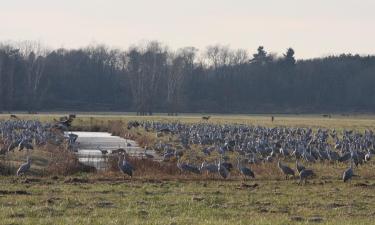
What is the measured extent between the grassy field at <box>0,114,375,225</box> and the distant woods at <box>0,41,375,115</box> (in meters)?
95.1

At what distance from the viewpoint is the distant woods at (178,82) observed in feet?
412

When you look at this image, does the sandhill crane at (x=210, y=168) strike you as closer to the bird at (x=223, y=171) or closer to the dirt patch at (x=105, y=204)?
the bird at (x=223, y=171)

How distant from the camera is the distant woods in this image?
126 metres

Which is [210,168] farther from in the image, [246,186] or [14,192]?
[14,192]

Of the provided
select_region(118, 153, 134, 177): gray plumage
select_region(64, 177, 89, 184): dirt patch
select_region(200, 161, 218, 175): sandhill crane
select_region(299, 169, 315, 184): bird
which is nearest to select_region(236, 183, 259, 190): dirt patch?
select_region(299, 169, 315, 184): bird

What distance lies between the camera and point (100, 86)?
459ft

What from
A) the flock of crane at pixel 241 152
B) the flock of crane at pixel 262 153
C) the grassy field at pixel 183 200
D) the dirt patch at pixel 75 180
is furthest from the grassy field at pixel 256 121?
the dirt patch at pixel 75 180

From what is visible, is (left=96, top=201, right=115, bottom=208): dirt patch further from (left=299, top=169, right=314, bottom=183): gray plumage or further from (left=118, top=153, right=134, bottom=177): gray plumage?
(left=299, top=169, right=314, bottom=183): gray plumage

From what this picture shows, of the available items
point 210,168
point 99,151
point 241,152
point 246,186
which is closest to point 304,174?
point 246,186

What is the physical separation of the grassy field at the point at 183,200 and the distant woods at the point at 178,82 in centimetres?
9511

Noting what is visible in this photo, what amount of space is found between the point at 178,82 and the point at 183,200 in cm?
11041

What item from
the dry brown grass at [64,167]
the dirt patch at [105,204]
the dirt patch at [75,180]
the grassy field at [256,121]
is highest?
the grassy field at [256,121]

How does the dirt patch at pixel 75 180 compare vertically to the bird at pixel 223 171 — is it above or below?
below

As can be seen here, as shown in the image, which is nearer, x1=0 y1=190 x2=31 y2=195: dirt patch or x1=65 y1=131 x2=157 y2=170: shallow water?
x1=0 y1=190 x2=31 y2=195: dirt patch
